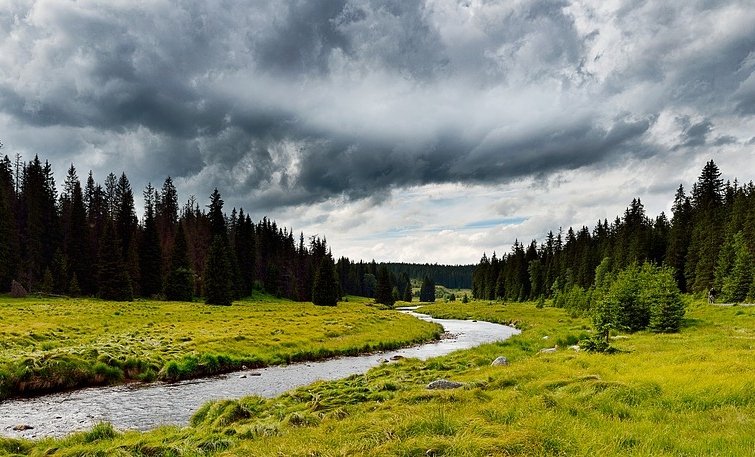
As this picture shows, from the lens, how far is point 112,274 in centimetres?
7131


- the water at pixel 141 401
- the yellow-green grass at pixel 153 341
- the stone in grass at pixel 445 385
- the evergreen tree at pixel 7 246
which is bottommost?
the water at pixel 141 401

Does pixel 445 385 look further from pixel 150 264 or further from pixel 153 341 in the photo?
pixel 150 264

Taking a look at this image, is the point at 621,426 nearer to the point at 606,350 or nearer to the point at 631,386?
the point at 631,386

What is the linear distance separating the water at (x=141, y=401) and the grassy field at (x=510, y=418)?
3321 millimetres

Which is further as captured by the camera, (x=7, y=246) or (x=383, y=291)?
(x=383, y=291)

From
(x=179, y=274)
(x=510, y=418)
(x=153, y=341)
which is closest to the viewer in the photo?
(x=510, y=418)

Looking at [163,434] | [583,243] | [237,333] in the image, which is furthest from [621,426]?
[583,243]

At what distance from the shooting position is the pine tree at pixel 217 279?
75.9 m

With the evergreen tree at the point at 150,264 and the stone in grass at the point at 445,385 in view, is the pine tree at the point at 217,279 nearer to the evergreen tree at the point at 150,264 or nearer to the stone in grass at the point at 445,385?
the evergreen tree at the point at 150,264

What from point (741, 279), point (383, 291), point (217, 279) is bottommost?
point (383, 291)

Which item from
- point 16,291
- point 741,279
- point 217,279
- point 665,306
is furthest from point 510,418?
point 16,291

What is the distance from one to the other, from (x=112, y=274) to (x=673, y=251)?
104m

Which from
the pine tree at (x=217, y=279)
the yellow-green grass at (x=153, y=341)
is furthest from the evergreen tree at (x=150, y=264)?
the yellow-green grass at (x=153, y=341)

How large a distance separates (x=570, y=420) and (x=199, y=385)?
21.3 meters
